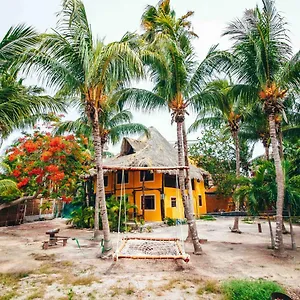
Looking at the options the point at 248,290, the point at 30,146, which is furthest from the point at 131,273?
the point at 30,146

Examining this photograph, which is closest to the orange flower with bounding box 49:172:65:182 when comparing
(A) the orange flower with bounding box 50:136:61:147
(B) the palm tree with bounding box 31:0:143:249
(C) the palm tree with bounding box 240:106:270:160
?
(A) the orange flower with bounding box 50:136:61:147

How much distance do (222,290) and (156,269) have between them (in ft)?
6.44

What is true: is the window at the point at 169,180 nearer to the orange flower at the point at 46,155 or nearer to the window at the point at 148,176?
the window at the point at 148,176

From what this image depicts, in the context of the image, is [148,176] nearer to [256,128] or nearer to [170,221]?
[170,221]

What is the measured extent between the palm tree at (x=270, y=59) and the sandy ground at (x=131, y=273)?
153 cm

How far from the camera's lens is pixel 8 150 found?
43.5ft

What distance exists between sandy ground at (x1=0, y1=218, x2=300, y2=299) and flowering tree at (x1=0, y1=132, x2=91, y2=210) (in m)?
4.28

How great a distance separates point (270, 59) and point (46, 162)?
1064 cm

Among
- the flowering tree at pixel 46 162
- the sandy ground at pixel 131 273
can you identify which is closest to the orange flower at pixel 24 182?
the flowering tree at pixel 46 162

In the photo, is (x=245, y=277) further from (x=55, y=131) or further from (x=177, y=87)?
(x=55, y=131)

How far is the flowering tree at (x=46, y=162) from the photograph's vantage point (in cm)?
1177

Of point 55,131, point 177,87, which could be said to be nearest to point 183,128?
point 177,87

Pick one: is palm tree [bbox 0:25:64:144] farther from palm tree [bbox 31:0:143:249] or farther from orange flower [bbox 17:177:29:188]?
orange flower [bbox 17:177:29:188]

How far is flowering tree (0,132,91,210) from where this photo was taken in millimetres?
11766
